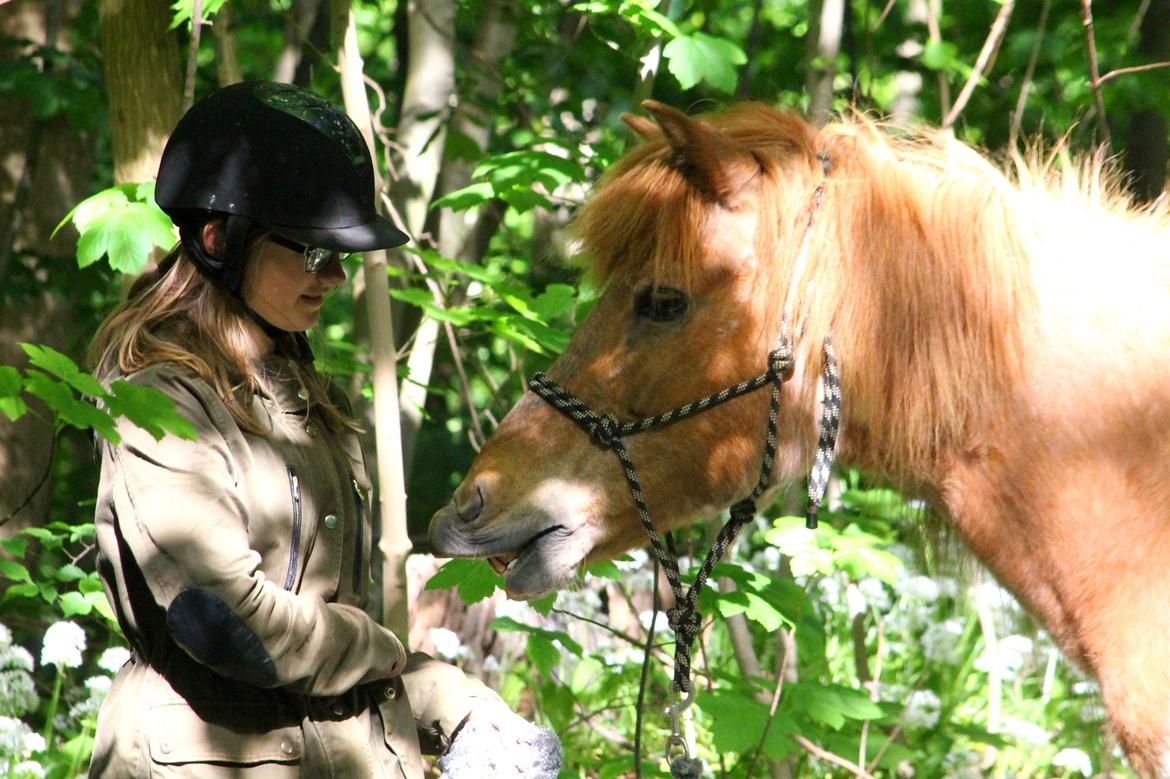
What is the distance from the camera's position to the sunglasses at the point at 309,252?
2086 millimetres

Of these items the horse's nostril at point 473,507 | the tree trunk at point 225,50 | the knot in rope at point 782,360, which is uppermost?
the tree trunk at point 225,50

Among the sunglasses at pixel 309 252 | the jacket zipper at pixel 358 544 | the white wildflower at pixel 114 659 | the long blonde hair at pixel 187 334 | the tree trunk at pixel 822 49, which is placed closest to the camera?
the long blonde hair at pixel 187 334

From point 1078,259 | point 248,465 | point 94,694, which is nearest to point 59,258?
point 94,694

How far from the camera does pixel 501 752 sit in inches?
81.5

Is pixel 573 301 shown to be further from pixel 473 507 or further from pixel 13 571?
pixel 13 571

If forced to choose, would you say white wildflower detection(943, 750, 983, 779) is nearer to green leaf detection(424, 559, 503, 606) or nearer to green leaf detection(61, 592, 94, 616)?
green leaf detection(424, 559, 503, 606)

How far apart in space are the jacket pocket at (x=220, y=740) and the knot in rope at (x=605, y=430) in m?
0.77

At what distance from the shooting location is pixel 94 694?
3.63 meters

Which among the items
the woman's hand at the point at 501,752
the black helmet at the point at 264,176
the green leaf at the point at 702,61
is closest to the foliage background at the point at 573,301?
the green leaf at the point at 702,61

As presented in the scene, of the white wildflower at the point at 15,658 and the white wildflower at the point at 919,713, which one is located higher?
the white wildflower at the point at 15,658

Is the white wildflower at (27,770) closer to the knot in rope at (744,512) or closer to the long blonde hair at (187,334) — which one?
the long blonde hair at (187,334)

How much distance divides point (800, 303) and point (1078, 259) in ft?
1.74

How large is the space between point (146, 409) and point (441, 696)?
887mm

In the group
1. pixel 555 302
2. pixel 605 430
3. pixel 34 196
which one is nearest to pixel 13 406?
pixel 605 430
